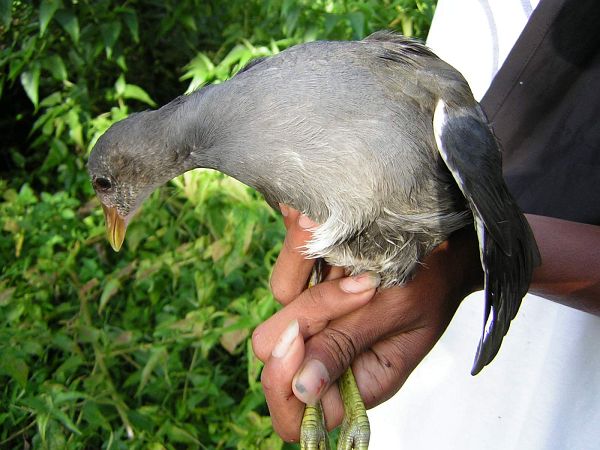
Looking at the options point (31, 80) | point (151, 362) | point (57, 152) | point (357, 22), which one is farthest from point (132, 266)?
point (357, 22)

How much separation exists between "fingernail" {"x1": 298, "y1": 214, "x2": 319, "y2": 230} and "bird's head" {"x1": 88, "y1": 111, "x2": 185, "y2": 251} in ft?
1.07

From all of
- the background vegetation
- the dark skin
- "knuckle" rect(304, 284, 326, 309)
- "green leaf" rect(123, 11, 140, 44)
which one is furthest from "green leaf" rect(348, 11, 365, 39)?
"knuckle" rect(304, 284, 326, 309)

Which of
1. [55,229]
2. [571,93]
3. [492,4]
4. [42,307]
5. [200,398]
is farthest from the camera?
[55,229]

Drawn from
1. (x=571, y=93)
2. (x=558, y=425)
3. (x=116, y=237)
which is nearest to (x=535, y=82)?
(x=571, y=93)

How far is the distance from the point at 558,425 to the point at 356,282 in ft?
2.12

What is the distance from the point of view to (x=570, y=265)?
1.52m

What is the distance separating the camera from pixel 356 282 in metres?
1.56

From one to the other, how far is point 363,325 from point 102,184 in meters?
0.76

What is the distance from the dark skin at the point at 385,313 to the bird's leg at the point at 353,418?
0.02 metres

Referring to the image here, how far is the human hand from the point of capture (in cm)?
150

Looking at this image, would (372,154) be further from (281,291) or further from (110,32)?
(110,32)

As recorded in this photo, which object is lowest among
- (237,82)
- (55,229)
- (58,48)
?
(55,229)

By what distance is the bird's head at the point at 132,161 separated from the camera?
5.36 ft

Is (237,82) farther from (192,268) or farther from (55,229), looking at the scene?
(55,229)
